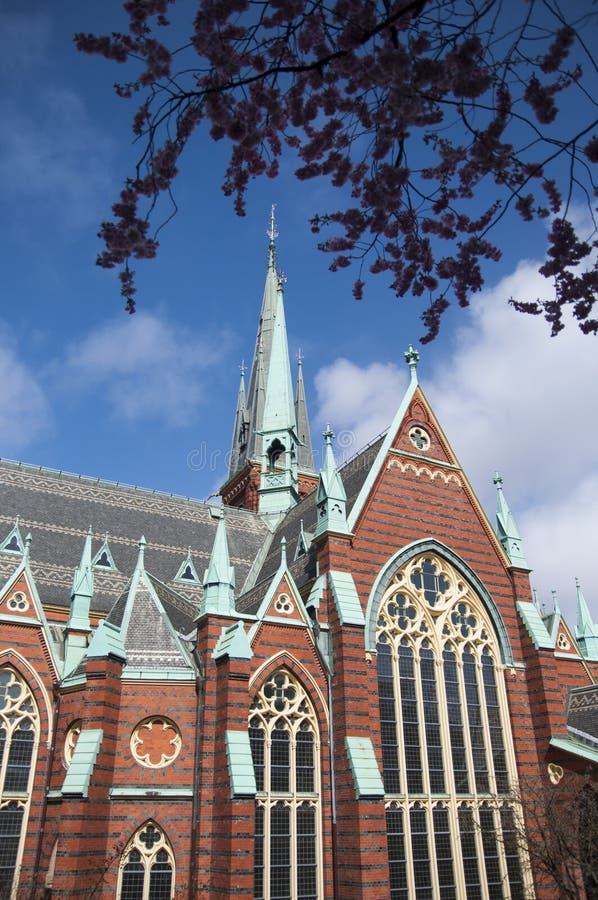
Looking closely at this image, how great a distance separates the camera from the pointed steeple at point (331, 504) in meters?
22.2

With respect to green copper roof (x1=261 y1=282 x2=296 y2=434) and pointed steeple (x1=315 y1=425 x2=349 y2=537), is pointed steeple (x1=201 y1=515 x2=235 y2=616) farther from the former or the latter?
green copper roof (x1=261 y1=282 x2=296 y2=434)

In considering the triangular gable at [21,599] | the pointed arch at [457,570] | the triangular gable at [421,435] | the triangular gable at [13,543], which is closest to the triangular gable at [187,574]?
the triangular gable at [13,543]

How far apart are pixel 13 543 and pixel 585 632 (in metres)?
23.8

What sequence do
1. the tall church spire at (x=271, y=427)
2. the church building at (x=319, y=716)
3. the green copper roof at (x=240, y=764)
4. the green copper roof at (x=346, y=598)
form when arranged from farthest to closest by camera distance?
the tall church spire at (x=271, y=427), the green copper roof at (x=346, y=598), the church building at (x=319, y=716), the green copper roof at (x=240, y=764)

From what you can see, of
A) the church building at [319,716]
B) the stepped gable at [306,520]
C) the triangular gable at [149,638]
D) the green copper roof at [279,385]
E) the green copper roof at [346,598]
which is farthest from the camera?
the green copper roof at [279,385]

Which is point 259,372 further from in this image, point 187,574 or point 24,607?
point 24,607

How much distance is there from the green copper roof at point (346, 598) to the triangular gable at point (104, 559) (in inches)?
412

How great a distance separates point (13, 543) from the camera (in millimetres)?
26203

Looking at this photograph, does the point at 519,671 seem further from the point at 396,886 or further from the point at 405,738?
the point at 396,886

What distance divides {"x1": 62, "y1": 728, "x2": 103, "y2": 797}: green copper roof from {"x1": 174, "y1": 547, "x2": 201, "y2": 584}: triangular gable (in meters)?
10.6

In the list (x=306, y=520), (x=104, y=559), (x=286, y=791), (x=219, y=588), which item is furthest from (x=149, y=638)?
(x=306, y=520)

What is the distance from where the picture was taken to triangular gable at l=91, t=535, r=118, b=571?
27906mm

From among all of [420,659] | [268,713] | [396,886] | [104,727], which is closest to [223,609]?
[268,713]

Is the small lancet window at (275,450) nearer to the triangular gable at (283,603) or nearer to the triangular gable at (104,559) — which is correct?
the triangular gable at (104,559)
